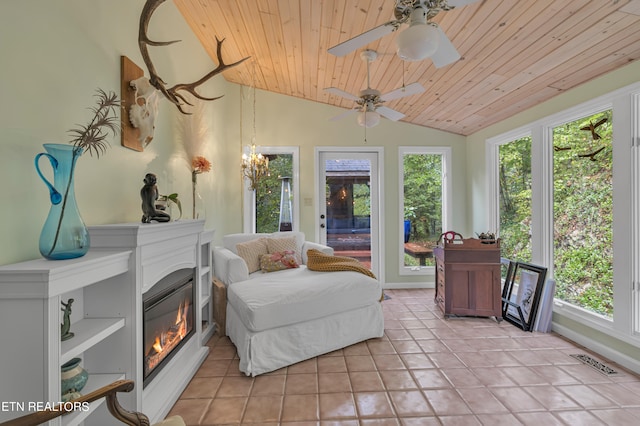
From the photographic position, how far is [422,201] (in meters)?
4.41

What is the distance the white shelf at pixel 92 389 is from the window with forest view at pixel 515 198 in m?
3.81

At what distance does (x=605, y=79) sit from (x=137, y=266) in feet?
11.5

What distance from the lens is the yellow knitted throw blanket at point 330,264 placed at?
2.81 metres

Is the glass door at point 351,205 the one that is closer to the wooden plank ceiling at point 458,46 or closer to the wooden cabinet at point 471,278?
the wooden plank ceiling at point 458,46

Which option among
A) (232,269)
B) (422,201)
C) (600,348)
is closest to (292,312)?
(232,269)

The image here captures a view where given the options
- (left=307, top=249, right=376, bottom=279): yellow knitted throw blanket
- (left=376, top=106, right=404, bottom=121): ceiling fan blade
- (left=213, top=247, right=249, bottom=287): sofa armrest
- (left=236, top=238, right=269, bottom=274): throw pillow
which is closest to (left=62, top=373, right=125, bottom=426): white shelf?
(left=213, top=247, right=249, bottom=287): sofa armrest

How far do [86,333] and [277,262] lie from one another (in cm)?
189

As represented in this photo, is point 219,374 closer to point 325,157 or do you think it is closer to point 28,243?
point 28,243

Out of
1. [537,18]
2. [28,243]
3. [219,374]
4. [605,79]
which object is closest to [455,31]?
[537,18]

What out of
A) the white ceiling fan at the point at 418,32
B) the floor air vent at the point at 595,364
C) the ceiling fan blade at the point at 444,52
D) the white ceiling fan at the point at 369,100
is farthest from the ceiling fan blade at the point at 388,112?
the floor air vent at the point at 595,364

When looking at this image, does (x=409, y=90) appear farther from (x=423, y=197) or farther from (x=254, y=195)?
(x=254, y=195)

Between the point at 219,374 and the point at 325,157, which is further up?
the point at 325,157

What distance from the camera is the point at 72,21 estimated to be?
1406mm

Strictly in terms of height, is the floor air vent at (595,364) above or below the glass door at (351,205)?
below
